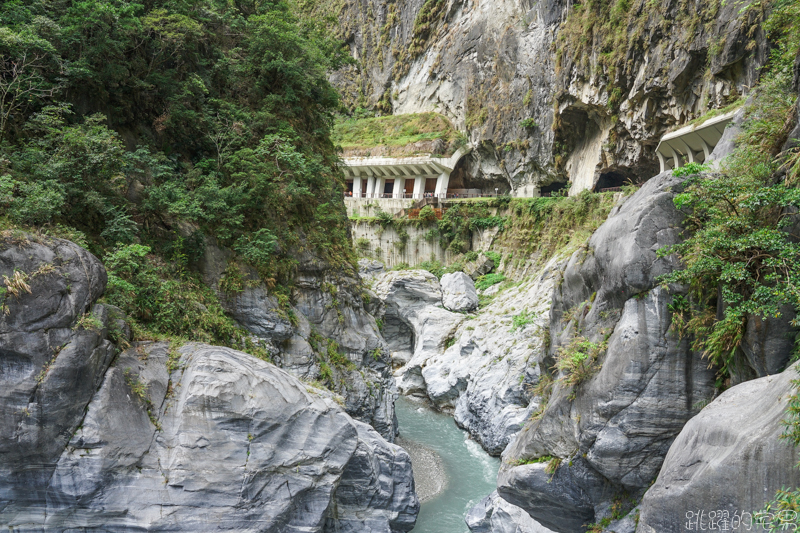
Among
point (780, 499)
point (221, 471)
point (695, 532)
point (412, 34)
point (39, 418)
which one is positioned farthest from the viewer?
Result: point (412, 34)

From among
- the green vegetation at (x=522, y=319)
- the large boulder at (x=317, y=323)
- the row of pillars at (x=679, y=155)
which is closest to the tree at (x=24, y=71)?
the large boulder at (x=317, y=323)

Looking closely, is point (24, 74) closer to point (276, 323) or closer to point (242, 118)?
point (242, 118)

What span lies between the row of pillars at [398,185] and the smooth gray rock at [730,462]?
1399 inches

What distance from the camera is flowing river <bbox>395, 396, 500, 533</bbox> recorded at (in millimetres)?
14727

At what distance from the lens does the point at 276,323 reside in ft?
47.7

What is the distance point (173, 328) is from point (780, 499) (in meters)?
11.5

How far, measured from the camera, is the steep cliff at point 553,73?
2130 cm

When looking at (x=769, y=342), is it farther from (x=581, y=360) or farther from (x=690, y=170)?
(x=690, y=170)

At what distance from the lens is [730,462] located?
613 centimetres

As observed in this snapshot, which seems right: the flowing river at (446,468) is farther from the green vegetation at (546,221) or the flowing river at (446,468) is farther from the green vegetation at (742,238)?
the green vegetation at (546,221)

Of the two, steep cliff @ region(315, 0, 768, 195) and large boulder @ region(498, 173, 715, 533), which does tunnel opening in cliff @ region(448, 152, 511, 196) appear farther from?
large boulder @ region(498, 173, 715, 533)

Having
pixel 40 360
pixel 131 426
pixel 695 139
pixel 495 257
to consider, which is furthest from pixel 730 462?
pixel 495 257

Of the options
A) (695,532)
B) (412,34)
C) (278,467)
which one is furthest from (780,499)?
(412,34)

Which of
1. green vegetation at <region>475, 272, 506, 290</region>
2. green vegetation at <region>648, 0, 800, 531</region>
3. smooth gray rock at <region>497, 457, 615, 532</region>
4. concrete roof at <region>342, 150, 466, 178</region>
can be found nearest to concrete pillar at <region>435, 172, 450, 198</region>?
concrete roof at <region>342, 150, 466, 178</region>
